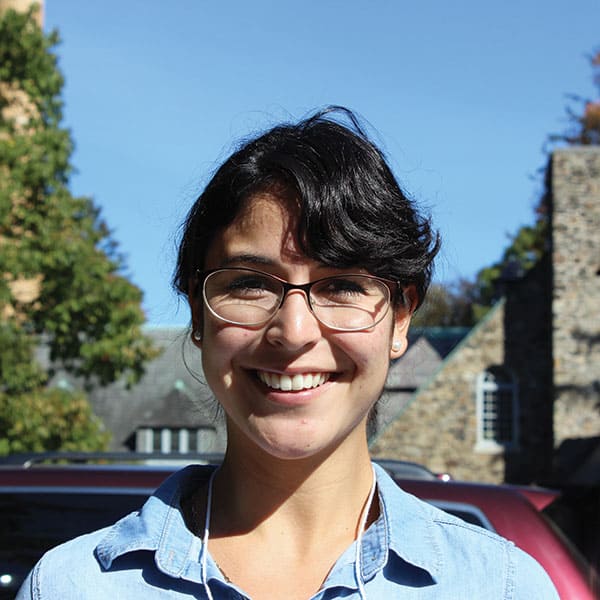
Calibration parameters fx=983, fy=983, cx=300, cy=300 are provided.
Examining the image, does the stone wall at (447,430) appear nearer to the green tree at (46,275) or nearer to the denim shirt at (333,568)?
the green tree at (46,275)

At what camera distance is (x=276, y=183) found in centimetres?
182

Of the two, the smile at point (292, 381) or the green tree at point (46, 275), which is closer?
the smile at point (292, 381)

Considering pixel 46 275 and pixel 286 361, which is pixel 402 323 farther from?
pixel 46 275

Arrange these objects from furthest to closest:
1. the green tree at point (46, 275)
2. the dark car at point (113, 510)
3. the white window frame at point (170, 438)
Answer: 1. the white window frame at point (170, 438)
2. the green tree at point (46, 275)
3. the dark car at point (113, 510)

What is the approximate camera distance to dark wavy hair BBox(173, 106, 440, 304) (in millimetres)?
1766

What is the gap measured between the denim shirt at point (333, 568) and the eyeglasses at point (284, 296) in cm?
38

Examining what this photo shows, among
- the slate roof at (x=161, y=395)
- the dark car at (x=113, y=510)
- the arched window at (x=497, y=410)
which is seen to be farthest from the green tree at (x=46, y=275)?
the slate roof at (x=161, y=395)

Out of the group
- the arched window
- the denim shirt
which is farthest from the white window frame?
the denim shirt

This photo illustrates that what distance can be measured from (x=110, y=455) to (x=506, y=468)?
902 inches

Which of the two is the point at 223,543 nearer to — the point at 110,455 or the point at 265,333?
the point at 265,333

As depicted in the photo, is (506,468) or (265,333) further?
(506,468)

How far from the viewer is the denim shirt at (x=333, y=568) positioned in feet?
5.56

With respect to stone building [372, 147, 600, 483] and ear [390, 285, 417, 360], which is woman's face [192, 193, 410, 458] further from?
stone building [372, 147, 600, 483]

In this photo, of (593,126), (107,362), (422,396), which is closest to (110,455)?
(107,362)
